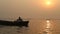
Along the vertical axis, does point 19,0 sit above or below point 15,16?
above

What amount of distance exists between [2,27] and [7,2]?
1.15ft

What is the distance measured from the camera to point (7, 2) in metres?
1.59

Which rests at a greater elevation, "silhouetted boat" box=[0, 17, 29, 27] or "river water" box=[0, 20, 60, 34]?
"silhouetted boat" box=[0, 17, 29, 27]

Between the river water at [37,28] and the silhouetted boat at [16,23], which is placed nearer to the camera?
the river water at [37,28]

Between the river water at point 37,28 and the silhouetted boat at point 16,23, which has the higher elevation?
the silhouetted boat at point 16,23

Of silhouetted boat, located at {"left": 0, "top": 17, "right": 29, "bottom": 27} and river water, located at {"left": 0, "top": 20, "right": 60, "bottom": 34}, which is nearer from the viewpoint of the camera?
river water, located at {"left": 0, "top": 20, "right": 60, "bottom": 34}

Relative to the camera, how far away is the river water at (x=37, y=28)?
119 centimetres

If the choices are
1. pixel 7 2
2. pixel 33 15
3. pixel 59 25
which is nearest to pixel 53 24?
pixel 59 25

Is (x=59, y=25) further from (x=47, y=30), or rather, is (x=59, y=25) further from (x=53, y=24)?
(x=47, y=30)

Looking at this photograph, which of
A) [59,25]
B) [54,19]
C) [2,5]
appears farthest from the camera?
[2,5]

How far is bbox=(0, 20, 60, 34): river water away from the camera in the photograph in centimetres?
119

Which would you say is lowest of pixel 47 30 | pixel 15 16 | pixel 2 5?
pixel 47 30

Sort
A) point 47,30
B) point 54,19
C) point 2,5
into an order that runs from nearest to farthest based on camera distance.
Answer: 1. point 47,30
2. point 54,19
3. point 2,5

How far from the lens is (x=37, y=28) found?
4.16ft
